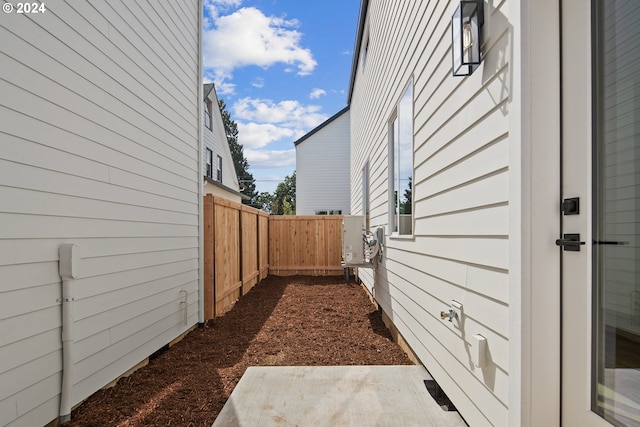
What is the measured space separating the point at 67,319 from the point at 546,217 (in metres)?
2.88

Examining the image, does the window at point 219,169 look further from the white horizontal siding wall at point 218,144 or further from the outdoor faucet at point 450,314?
the outdoor faucet at point 450,314

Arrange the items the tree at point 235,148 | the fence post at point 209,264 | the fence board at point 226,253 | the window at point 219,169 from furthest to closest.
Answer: the tree at point 235,148 → the window at point 219,169 → the fence board at point 226,253 → the fence post at point 209,264

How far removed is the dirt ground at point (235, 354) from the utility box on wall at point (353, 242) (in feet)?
2.64

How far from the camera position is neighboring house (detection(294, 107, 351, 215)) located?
654 inches

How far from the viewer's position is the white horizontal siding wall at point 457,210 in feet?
5.53

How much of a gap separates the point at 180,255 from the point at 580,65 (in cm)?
427

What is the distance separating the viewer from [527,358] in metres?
1.45

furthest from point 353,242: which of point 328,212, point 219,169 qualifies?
point 219,169

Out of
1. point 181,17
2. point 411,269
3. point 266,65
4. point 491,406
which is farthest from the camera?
point 266,65

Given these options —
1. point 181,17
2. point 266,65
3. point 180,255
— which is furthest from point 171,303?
point 266,65

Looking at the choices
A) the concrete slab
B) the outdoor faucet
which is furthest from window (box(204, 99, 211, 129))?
the outdoor faucet

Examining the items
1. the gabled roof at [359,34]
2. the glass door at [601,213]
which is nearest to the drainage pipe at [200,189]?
the gabled roof at [359,34]

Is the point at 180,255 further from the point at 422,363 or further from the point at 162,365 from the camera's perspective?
the point at 422,363

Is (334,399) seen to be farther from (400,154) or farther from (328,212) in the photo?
(328,212)
